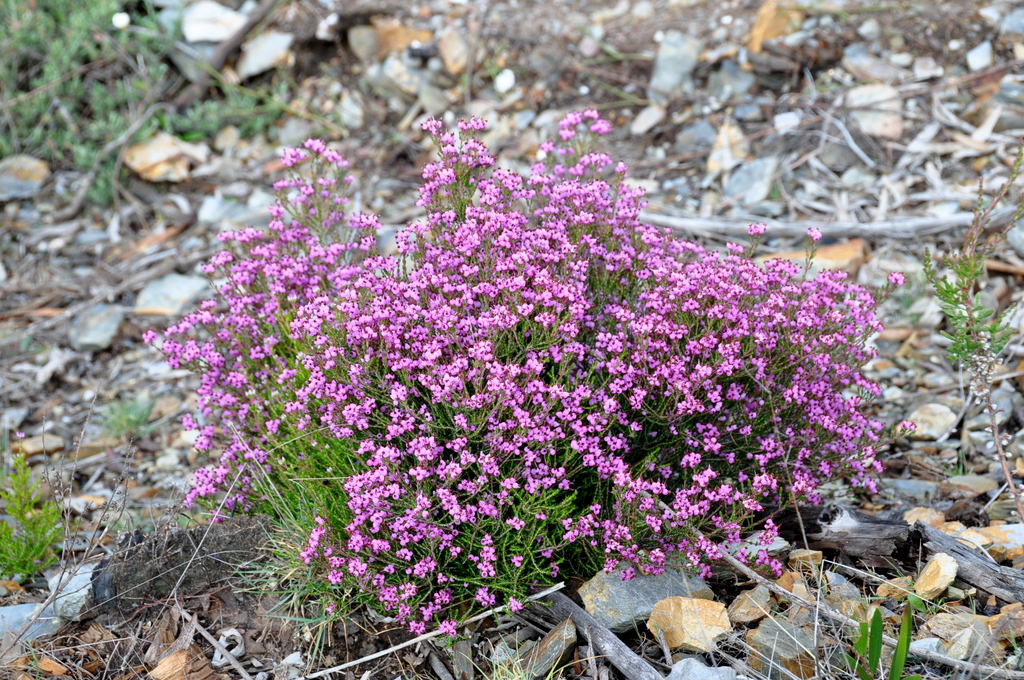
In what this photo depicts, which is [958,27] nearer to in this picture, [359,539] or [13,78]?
[359,539]

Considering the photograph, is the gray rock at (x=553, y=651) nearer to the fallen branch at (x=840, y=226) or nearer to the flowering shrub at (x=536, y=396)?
the flowering shrub at (x=536, y=396)

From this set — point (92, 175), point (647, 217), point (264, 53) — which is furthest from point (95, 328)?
point (647, 217)

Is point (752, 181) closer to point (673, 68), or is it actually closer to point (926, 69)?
point (673, 68)

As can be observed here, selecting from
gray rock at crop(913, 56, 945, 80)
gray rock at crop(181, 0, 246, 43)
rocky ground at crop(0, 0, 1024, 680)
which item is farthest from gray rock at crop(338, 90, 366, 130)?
gray rock at crop(913, 56, 945, 80)

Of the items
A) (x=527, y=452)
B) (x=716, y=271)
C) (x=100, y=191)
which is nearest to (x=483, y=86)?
(x=100, y=191)

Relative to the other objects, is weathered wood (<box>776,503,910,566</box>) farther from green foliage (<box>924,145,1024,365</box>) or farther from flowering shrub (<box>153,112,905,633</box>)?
green foliage (<box>924,145,1024,365</box>)

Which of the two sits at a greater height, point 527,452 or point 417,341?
point 417,341
